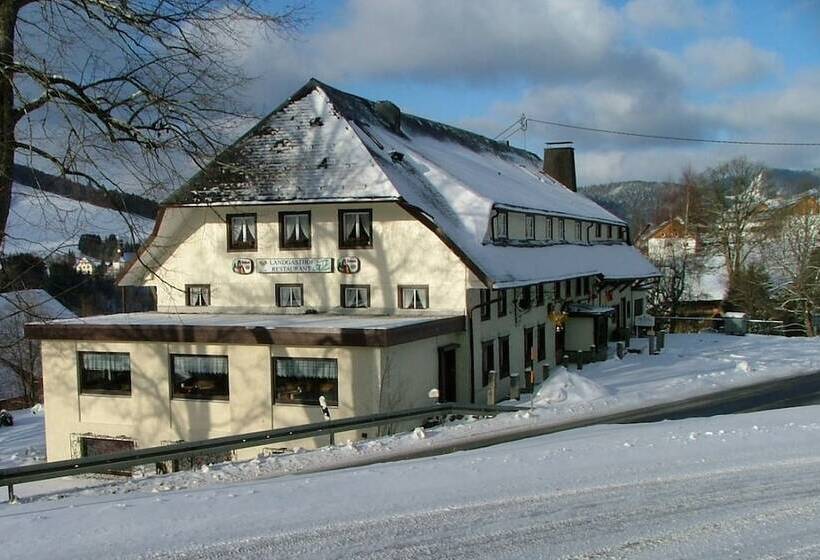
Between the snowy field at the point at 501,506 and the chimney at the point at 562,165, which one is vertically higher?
the chimney at the point at 562,165

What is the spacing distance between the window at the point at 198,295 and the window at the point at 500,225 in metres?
9.55

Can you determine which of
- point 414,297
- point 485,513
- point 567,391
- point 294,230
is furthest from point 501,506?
point 294,230

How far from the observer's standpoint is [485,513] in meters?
7.69

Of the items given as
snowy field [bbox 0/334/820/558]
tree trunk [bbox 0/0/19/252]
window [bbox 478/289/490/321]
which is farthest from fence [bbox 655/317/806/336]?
tree trunk [bbox 0/0/19/252]

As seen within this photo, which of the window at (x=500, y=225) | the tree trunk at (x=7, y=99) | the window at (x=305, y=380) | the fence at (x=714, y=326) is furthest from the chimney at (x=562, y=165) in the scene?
the tree trunk at (x=7, y=99)

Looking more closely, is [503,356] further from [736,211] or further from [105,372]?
[736,211]

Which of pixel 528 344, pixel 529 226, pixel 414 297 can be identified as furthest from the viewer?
pixel 529 226

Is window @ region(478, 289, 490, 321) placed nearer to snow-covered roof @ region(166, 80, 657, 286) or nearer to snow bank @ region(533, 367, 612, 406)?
snow-covered roof @ region(166, 80, 657, 286)

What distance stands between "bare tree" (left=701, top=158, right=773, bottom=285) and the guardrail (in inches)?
1763

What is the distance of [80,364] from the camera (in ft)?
70.1

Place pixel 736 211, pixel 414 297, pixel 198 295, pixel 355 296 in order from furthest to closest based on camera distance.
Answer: pixel 736 211, pixel 198 295, pixel 355 296, pixel 414 297

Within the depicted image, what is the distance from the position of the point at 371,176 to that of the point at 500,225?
515 centimetres

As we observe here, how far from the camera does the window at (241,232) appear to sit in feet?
79.5

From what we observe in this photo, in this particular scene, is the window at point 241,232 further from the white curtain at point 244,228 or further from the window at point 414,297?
the window at point 414,297
